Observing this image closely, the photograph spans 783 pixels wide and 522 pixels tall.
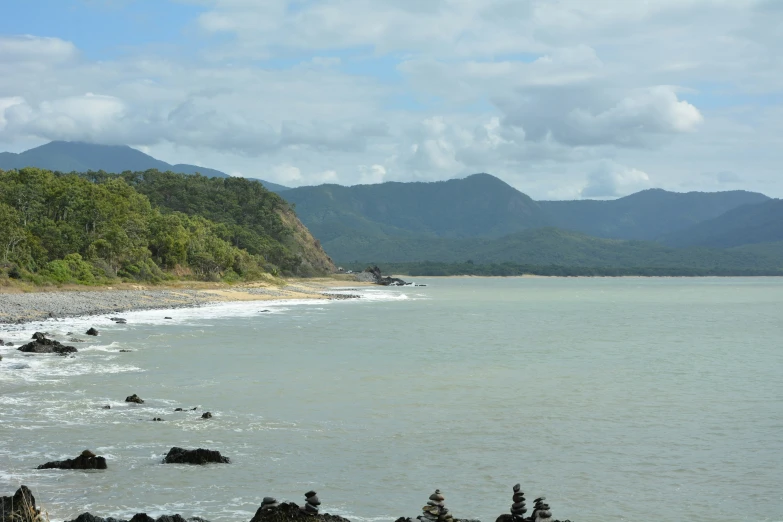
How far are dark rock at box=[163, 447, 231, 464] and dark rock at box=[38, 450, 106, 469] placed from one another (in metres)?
1.10

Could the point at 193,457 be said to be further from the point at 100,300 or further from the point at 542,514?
the point at 100,300

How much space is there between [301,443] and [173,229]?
253ft

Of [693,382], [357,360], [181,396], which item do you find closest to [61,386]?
[181,396]

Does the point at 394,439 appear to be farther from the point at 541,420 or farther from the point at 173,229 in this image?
the point at 173,229

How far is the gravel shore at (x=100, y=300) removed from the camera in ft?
145

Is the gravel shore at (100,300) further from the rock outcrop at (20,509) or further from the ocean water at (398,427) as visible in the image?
the rock outcrop at (20,509)

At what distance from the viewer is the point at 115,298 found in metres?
58.6

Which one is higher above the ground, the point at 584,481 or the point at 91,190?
the point at 91,190

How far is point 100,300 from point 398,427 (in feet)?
147

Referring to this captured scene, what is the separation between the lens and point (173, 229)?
291 feet

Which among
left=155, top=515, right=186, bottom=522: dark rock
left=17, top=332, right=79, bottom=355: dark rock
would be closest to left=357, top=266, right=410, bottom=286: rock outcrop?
left=17, top=332, right=79, bottom=355: dark rock

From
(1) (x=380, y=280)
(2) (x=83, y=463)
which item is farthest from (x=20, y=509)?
(1) (x=380, y=280)

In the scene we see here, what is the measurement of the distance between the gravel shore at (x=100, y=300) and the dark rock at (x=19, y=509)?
108 ft

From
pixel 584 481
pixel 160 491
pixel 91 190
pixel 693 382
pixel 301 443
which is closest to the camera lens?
pixel 160 491
